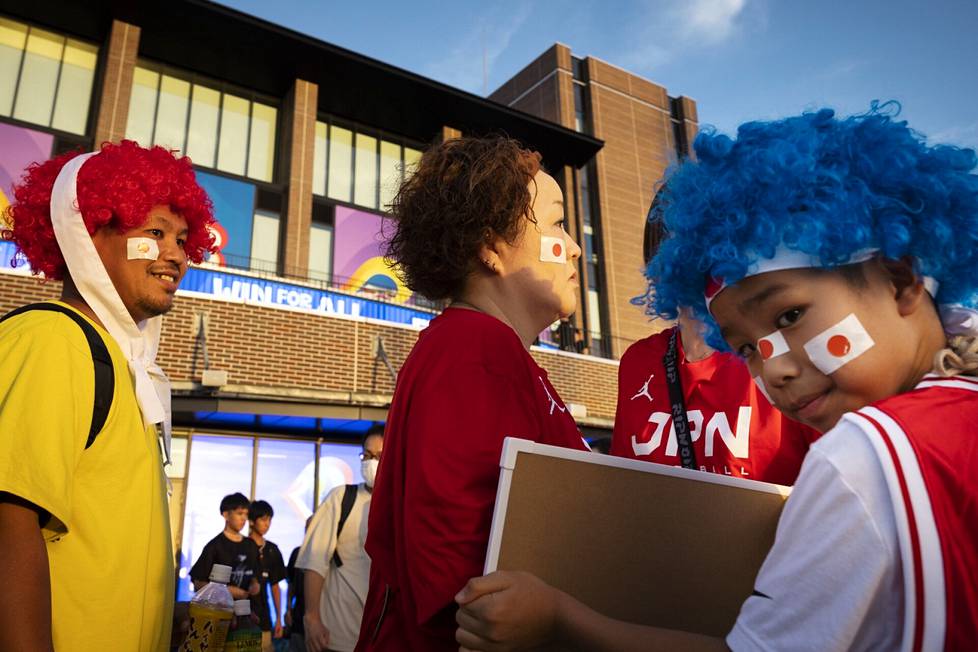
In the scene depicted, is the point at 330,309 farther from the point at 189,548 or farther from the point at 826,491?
the point at 826,491

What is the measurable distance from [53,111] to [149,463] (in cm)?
1694

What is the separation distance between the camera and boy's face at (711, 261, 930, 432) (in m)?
1.23

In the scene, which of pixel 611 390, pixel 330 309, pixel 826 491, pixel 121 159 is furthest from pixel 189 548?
pixel 826 491

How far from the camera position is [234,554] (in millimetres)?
7430

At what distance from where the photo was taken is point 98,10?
15766mm

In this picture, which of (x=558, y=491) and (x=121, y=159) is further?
(x=121, y=159)

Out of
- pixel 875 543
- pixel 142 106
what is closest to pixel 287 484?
pixel 142 106

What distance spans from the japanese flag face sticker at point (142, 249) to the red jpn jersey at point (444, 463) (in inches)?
49.3

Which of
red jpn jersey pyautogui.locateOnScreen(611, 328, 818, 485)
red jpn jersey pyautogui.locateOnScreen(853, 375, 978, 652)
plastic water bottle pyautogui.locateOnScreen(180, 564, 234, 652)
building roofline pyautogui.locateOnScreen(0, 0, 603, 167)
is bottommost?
plastic water bottle pyautogui.locateOnScreen(180, 564, 234, 652)

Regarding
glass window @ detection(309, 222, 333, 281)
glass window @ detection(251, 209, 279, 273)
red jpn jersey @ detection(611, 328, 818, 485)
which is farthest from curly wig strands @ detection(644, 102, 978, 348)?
glass window @ detection(309, 222, 333, 281)

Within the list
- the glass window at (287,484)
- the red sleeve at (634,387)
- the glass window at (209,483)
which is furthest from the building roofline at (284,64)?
the red sleeve at (634,387)

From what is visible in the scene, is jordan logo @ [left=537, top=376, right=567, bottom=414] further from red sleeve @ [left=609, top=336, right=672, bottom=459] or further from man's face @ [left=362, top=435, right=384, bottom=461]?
man's face @ [left=362, top=435, right=384, bottom=461]

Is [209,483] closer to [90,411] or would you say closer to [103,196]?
[103,196]

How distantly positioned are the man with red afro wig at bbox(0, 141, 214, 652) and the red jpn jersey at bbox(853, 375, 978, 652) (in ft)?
5.74
